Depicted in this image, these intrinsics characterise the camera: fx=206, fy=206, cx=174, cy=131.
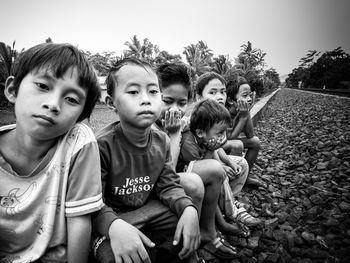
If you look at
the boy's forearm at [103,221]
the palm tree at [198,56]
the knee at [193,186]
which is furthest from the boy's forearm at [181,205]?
the palm tree at [198,56]

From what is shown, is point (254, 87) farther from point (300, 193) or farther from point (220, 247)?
point (220, 247)

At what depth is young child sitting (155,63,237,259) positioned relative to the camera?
1417 mm

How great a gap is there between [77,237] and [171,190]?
54cm

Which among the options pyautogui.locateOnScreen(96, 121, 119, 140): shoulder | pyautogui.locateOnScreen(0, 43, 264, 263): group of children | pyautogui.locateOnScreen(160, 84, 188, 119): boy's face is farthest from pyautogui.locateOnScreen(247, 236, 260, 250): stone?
pyautogui.locateOnScreen(96, 121, 119, 140): shoulder

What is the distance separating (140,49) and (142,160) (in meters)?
35.0

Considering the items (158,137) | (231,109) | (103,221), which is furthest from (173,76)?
(231,109)

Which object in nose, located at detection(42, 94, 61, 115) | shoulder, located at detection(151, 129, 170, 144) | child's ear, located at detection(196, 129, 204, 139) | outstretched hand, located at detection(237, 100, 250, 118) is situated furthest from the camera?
outstretched hand, located at detection(237, 100, 250, 118)

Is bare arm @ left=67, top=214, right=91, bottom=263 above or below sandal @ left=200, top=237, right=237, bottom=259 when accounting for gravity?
above

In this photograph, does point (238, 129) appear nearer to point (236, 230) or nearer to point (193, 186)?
point (236, 230)

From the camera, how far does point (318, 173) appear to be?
3270 millimetres

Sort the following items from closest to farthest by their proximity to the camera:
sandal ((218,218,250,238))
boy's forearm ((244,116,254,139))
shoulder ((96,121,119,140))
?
shoulder ((96,121,119,140)) < sandal ((218,218,250,238)) < boy's forearm ((244,116,254,139))

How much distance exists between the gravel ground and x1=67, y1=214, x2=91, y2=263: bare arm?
1.10 metres

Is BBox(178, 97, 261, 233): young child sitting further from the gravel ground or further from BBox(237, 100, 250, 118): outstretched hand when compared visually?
BBox(237, 100, 250, 118): outstretched hand

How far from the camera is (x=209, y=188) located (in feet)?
5.26
